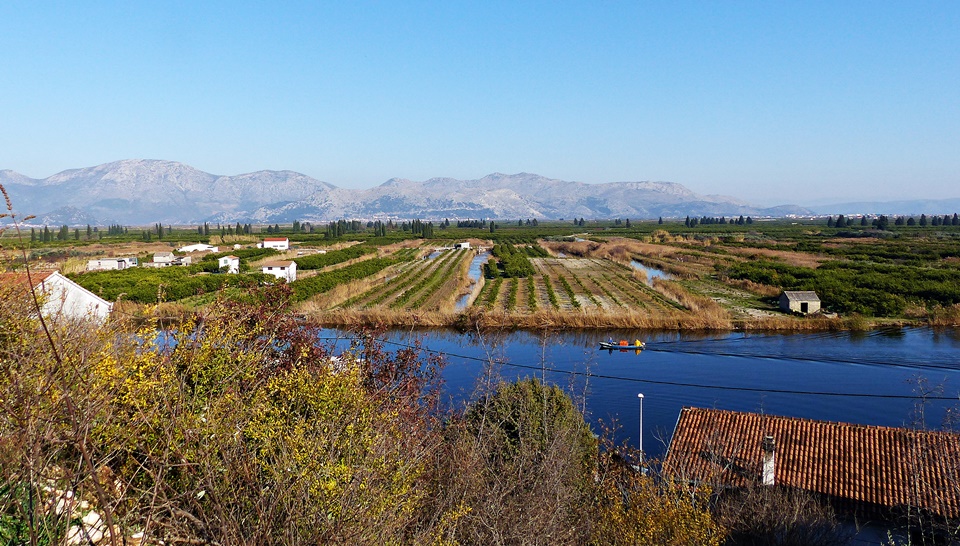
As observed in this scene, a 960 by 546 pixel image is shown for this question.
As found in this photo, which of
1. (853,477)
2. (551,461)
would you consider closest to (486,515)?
(551,461)

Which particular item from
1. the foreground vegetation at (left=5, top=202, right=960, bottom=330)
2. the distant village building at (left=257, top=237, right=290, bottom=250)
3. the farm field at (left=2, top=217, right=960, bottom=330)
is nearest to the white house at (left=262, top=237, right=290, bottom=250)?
the distant village building at (left=257, top=237, right=290, bottom=250)

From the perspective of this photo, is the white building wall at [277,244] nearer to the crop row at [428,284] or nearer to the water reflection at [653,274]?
the crop row at [428,284]

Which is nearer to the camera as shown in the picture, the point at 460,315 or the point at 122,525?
the point at 122,525

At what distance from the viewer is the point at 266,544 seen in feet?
17.6

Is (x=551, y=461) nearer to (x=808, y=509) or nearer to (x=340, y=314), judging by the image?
(x=808, y=509)

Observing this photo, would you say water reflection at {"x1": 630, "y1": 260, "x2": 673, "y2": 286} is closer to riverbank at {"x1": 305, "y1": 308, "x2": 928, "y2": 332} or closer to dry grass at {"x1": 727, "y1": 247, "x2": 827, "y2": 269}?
dry grass at {"x1": 727, "y1": 247, "x2": 827, "y2": 269}

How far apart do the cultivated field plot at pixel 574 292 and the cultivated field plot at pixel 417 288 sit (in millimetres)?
2379

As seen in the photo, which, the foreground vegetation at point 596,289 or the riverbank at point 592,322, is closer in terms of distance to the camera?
the riverbank at point 592,322

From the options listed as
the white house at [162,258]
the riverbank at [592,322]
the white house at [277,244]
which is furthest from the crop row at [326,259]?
the riverbank at [592,322]

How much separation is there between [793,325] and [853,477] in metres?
23.9

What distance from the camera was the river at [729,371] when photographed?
19.8 meters

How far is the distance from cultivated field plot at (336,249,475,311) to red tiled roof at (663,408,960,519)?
77.6 ft

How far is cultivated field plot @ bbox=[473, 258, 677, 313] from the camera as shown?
3738 centimetres

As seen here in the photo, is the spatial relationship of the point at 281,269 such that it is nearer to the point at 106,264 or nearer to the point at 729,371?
the point at 106,264
